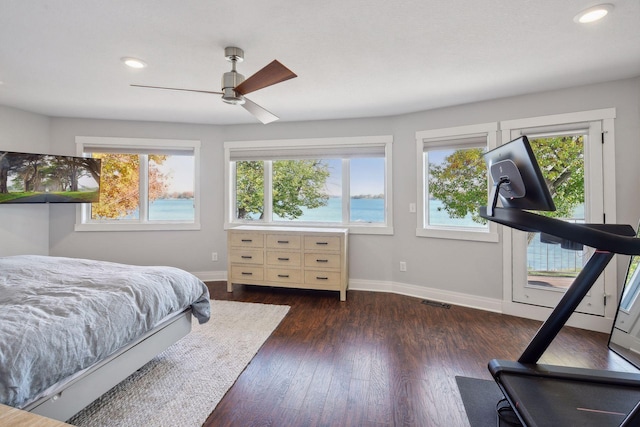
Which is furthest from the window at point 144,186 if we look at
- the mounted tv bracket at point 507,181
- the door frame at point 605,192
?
the door frame at point 605,192

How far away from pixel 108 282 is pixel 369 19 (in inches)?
95.1

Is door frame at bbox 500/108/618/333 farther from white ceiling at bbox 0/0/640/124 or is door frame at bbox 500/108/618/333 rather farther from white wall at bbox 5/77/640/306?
white ceiling at bbox 0/0/640/124

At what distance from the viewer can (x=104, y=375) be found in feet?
5.38

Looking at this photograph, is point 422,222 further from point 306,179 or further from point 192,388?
point 192,388

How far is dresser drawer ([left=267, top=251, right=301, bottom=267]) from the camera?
3729mm

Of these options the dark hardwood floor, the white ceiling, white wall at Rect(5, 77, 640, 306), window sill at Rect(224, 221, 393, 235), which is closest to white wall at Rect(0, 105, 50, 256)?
white wall at Rect(5, 77, 640, 306)

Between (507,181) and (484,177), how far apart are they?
209 cm

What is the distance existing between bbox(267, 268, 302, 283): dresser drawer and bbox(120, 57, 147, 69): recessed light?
2534 millimetres

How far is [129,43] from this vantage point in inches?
86.0

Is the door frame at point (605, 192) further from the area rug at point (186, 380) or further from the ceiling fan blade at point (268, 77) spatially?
the area rug at point (186, 380)

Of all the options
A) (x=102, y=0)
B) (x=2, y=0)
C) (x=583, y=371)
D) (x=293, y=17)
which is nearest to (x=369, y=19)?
(x=293, y=17)

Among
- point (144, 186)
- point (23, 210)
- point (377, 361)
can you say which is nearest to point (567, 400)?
point (377, 361)

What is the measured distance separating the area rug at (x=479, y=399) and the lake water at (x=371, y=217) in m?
1.78

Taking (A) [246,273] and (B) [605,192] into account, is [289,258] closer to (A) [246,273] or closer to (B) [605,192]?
(A) [246,273]
